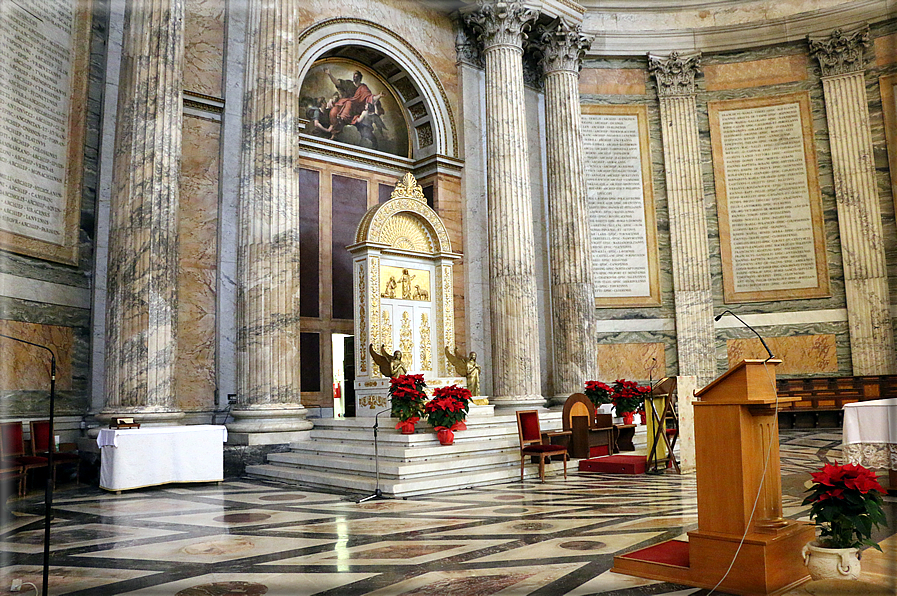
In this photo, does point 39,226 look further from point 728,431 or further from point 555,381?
point 555,381

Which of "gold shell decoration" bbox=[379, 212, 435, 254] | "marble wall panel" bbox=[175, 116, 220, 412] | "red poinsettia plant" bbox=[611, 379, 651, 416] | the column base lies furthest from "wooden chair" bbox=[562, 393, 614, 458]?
"marble wall panel" bbox=[175, 116, 220, 412]

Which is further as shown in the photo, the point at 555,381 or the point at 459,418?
the point at 555,381

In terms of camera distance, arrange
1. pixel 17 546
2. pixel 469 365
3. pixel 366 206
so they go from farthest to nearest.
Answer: pixel 366 206 → pixel 469 365 → pixel 17 546

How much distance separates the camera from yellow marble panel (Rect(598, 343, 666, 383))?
16234 mm

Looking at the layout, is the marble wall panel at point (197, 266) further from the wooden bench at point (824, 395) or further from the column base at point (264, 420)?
the wooden bench at point (824, 395)

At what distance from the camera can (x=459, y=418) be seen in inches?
369

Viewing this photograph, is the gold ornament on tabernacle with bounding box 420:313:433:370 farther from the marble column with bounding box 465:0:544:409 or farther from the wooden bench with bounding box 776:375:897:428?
the wooden bench with bounding box 776:375:897:428

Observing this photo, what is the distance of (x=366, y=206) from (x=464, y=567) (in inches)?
410

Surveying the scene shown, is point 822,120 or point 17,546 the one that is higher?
point 822,120

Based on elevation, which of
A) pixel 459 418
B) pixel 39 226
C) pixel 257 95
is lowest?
pixel 459 418

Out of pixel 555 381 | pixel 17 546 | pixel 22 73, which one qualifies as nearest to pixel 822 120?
pixel 555 381

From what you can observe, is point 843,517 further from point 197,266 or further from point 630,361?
point 630,361

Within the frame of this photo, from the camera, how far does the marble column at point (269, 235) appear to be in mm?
10273

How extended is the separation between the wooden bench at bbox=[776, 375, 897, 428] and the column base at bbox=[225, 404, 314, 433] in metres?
10.5
